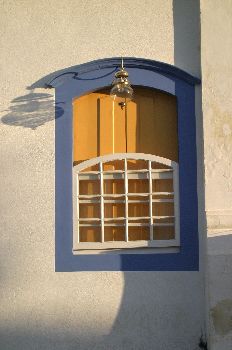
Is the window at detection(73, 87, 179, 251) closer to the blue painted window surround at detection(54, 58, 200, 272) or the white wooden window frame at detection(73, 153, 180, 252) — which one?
the white wooden window frame at detection(73, 153, 180, 252)

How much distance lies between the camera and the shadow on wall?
5039mm

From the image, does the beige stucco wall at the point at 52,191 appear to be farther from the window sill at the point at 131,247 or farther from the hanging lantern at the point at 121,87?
the hanging lantern at the point at 121,87

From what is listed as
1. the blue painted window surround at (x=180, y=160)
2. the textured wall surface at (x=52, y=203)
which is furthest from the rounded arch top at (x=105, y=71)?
the textured wall surface at (x=52, y=203)

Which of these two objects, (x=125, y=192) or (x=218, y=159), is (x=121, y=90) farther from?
(x=218, y=159)

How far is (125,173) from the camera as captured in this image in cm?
503

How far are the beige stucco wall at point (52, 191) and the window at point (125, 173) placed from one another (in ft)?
1.08

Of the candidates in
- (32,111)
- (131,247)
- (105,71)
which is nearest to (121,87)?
(105,71)

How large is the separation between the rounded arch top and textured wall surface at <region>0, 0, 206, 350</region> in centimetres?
11

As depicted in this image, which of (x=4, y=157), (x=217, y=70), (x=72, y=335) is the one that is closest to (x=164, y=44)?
(x=217, y=70)

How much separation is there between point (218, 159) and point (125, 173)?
1.04 meters

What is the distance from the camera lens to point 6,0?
518 centimetres

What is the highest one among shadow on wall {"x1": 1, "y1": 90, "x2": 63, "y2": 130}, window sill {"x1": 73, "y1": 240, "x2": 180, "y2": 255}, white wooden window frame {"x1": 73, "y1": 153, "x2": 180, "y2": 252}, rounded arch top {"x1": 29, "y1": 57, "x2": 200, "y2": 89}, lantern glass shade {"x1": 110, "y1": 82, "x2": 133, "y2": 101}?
rounded arch top {"x1": 29, "y1": 57, "x2": 200, "y2": 89}

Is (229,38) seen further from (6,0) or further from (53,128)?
(6,0)

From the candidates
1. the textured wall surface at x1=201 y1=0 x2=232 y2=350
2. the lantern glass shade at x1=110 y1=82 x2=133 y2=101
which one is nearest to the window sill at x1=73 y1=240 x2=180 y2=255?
the textured wall surface at x1=201 y1=0 x2=232 y2=350
